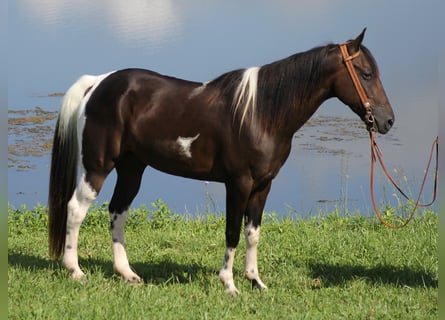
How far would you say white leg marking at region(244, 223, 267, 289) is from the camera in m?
5.43

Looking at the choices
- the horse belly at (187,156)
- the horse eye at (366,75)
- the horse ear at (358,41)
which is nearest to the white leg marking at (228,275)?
the horse belly at (187,156)

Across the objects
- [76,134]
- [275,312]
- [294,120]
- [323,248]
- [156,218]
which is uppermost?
[294,120]

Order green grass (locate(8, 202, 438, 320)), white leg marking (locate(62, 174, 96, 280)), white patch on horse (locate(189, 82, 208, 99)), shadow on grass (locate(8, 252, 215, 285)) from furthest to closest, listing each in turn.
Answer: shadow on grass (locate(8, 252, 215, 285))
white leg marking (locate(62, 174, 96, 280))
white patch on horse (locate(189, 82, 208, 99))
green grass (locate(8, 202, 438, 320))

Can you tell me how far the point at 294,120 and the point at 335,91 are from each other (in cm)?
42

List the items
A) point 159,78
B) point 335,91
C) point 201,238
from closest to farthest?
point 335,91, point 159,78, point 201,238

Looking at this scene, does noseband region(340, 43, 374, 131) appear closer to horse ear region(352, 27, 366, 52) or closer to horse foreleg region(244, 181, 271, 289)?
horse ear region(352, 27, 366, 52)

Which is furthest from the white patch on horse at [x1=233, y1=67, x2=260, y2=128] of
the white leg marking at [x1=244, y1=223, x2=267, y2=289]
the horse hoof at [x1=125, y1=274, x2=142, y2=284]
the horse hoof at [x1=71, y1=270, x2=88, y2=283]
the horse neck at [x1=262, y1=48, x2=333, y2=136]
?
the horse hoof at [x1=71, y1=270, x2=88, y2=283]

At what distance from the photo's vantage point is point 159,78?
5.57 meters

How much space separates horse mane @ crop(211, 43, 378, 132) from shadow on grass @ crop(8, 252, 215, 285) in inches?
63.6

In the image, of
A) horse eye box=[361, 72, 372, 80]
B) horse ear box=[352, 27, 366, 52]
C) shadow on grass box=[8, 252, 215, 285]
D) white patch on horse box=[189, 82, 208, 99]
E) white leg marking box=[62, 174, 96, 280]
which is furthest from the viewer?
shadow on grass box=[8, 252, 215, 285]

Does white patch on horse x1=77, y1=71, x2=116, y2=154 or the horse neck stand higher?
the horse neck

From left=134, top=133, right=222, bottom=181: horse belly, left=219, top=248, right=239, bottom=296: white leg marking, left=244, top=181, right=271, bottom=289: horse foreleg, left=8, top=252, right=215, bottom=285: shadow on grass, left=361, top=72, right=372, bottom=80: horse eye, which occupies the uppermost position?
left=361, top=72, right=372, bottom=80: horse eye

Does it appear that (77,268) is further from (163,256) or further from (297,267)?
(297,267)

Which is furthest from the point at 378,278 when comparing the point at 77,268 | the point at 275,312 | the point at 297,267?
the point at 77,268
